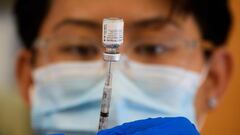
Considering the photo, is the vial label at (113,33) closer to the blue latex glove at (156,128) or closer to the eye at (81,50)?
the blue latex glove at (156,128)

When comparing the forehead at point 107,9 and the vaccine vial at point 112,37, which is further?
the forehead at point 107,9

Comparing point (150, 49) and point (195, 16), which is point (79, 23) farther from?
point (195, 16)

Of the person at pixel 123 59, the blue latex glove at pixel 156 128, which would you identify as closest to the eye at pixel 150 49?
the person at pixel 123 59

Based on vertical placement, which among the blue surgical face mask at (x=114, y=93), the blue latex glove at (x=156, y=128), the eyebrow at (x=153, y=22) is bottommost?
Result: the blue surgical face mask at (x=114, y=93)

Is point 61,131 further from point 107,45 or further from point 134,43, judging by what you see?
point 107,45

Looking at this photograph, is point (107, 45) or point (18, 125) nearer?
point (107, 45)

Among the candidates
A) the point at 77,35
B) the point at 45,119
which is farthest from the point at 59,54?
the point at 45,119

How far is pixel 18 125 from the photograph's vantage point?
1471mm

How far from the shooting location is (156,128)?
0.84 meters

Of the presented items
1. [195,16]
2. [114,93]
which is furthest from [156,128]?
[195,16]

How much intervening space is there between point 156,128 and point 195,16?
656mm

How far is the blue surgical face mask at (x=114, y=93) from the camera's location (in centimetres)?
140

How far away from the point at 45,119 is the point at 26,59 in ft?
0.66

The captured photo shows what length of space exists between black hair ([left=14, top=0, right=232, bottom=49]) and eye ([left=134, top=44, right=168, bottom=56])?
13cm
